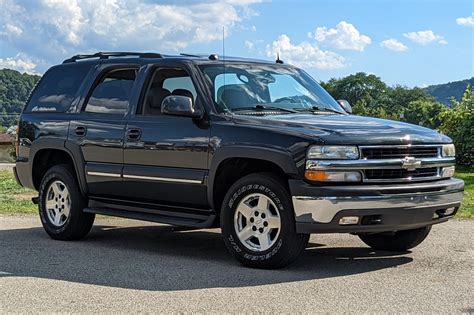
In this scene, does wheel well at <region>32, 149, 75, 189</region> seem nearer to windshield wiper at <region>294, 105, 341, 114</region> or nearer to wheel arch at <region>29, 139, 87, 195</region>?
wheel arch at <region>29, 139, 87, 195</region>

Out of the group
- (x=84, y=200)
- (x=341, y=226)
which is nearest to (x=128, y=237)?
(x=84, y=200)

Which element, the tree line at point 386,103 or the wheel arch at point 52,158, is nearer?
the wheel arch at point 52,158

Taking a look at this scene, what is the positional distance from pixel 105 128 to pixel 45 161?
4.85 feet

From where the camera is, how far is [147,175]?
7.61 m

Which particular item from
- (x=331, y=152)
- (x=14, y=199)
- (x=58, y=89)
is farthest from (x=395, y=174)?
(x=14, y=199)

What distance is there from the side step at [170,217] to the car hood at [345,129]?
1.03m

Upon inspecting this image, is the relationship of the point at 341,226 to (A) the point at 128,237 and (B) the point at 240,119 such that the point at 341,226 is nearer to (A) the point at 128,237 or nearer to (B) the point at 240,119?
(B) the point at 240,119

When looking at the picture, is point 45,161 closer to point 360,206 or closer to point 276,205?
point 276,205

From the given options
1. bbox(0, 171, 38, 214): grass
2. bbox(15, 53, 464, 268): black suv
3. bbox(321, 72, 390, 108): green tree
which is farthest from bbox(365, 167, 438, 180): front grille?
bbox(321, 72, 390, 108): green tree

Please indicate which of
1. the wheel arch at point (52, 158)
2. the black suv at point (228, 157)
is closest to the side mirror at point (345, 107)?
the black suv at point (228, 157)

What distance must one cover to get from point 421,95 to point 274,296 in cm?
14107

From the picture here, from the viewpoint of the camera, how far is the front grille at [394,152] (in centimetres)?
632

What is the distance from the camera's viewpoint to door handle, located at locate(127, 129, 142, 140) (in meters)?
7.69

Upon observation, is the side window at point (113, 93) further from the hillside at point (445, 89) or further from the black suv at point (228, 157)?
the hillside at point (445, 89)
